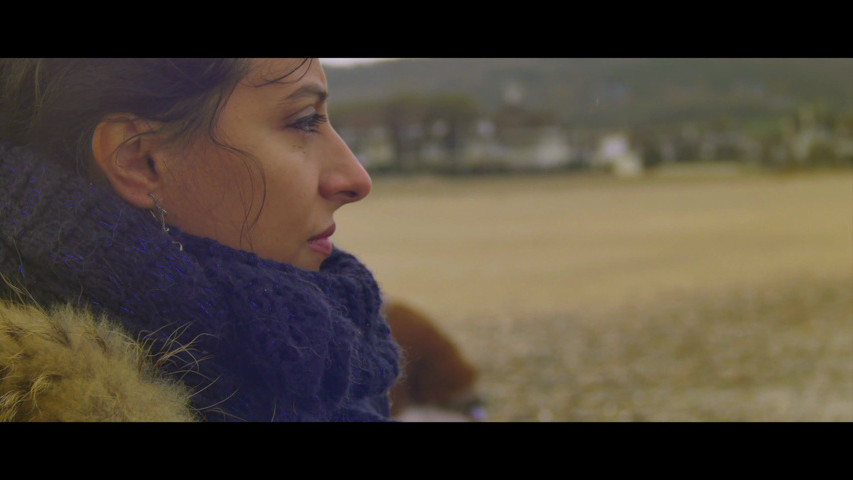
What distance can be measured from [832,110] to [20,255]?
12.9 m

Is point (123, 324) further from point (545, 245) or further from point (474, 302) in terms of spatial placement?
point (545, 245)

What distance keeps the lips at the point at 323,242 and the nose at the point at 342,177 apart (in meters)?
0.05

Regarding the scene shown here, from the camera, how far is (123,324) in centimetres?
80

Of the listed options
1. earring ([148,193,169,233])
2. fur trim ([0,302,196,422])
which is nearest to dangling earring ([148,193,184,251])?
earring ([148,193,169,233])

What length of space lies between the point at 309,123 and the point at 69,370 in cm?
42

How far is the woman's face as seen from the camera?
843mm

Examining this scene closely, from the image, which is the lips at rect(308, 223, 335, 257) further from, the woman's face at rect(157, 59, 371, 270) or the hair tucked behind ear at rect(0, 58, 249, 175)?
the hair tucked behind ear at rect(0, 58, 249, 175)

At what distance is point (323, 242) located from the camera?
931 millimetres

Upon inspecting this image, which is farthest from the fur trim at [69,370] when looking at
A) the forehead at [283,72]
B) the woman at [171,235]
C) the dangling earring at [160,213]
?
the forehead at [283,72]

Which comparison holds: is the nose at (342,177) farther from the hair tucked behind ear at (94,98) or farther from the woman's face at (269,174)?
the hair tucked behind ear at (94,98)

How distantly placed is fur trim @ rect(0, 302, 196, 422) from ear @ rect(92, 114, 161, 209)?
0.16 m

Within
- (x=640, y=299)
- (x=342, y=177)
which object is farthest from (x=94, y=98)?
(x=640, y=299)

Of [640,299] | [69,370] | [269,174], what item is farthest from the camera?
[640,299]

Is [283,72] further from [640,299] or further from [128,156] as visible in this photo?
[640,299]
